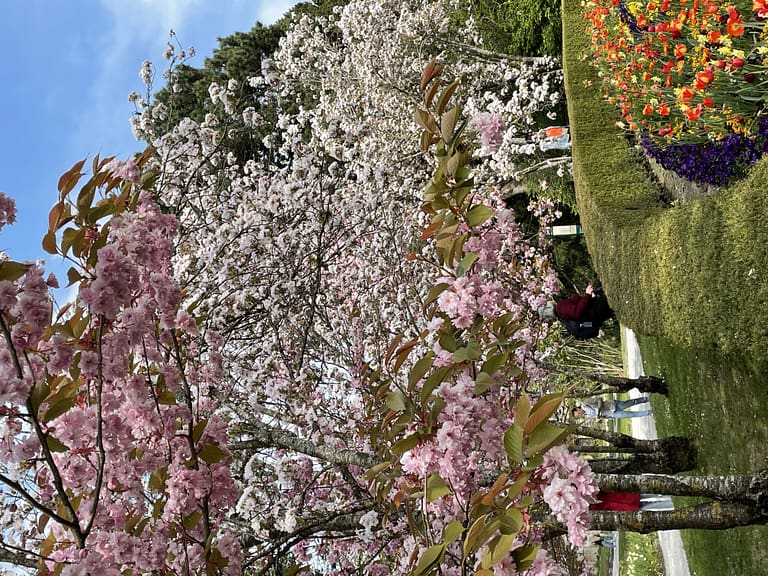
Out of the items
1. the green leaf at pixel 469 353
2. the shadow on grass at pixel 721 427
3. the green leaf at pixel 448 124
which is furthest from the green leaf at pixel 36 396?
the shadow on grass at pixel 721 427

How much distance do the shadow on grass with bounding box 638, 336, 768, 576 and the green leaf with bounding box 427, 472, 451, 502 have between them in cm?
271

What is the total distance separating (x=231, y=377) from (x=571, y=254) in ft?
32.0

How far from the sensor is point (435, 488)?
1.91m

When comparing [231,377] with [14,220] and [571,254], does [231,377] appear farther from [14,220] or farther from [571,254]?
[571,254]

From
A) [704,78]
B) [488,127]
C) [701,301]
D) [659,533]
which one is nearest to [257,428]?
[488,127]

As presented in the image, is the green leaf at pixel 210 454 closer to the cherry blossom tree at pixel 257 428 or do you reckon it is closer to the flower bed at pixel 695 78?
the cherry blossom tree at pixel 257 428

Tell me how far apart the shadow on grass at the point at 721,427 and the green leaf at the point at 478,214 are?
8.68 feet

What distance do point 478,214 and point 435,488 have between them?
89cm

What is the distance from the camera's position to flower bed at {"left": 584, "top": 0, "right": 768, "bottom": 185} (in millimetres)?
3455

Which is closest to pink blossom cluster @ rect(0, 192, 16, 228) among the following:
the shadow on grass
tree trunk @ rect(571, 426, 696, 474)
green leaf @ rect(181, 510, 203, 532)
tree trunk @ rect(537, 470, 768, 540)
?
green leaf @ rect(181, 510, 203, 532)

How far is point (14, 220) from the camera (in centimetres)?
204

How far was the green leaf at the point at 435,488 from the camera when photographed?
6.17 ft

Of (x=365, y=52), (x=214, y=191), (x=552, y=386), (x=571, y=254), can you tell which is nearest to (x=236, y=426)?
(x=214, y=191)

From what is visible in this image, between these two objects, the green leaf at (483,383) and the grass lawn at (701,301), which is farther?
the grass lawn at (701,301)
